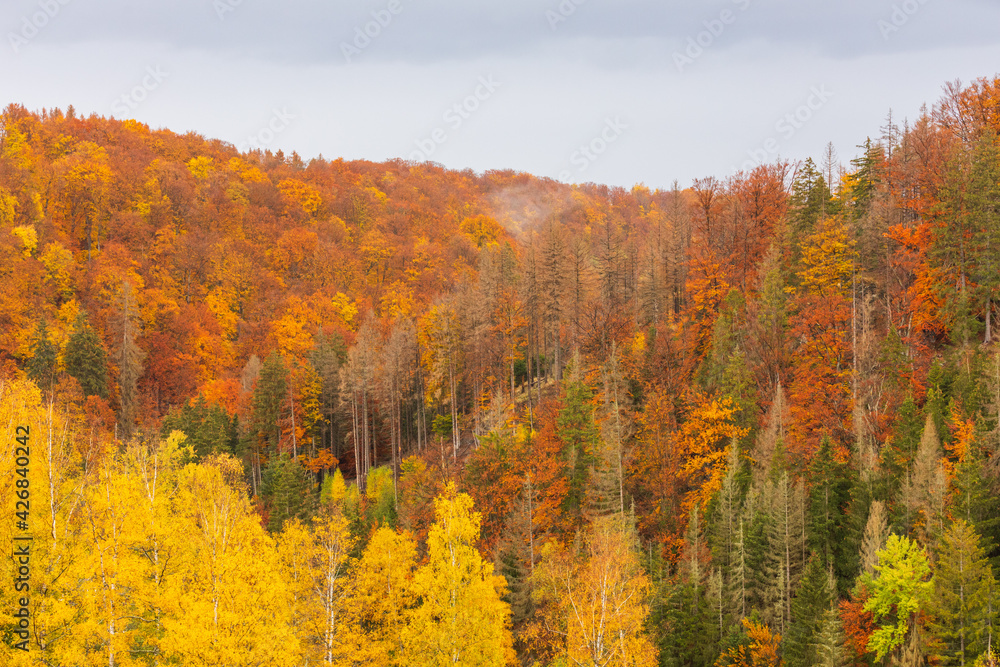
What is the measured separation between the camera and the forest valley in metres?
22.2

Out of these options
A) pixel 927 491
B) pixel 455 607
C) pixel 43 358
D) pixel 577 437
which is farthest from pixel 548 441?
pixel 43 358

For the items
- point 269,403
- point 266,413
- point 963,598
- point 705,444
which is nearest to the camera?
point 963,598

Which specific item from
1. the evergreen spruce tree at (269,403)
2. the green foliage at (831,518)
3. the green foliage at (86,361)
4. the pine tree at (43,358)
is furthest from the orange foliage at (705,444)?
the green foliage at (86,361)

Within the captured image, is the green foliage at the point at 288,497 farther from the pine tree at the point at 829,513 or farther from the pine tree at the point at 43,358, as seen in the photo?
the pine tree at the point at 829,513

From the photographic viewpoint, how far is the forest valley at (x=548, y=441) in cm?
2217

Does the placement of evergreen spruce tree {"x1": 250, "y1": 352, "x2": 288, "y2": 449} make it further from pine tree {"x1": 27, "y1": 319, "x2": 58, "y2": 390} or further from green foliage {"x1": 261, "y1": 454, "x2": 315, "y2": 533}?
pine tree {"x1": 27, "y1": 319, "x2": 58, "y2": 390}

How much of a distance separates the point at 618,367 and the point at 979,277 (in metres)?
21.3

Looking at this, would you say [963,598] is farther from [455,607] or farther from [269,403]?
[269,403]

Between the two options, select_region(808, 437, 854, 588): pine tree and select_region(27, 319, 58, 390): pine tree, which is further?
select_region(27, 319, 58, 390): pine tree

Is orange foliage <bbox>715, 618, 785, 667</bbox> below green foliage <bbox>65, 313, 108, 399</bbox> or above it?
below

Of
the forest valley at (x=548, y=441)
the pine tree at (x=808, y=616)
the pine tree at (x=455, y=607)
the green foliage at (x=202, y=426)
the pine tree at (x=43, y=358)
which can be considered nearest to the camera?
the forest valley at (x=548, y=441)

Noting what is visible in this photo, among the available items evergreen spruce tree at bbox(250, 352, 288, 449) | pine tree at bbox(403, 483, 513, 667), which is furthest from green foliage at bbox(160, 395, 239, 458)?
pine tree at bbox(403, 483, 513, 667)

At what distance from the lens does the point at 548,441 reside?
148 feet

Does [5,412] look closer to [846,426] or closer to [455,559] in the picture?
[455,559]
